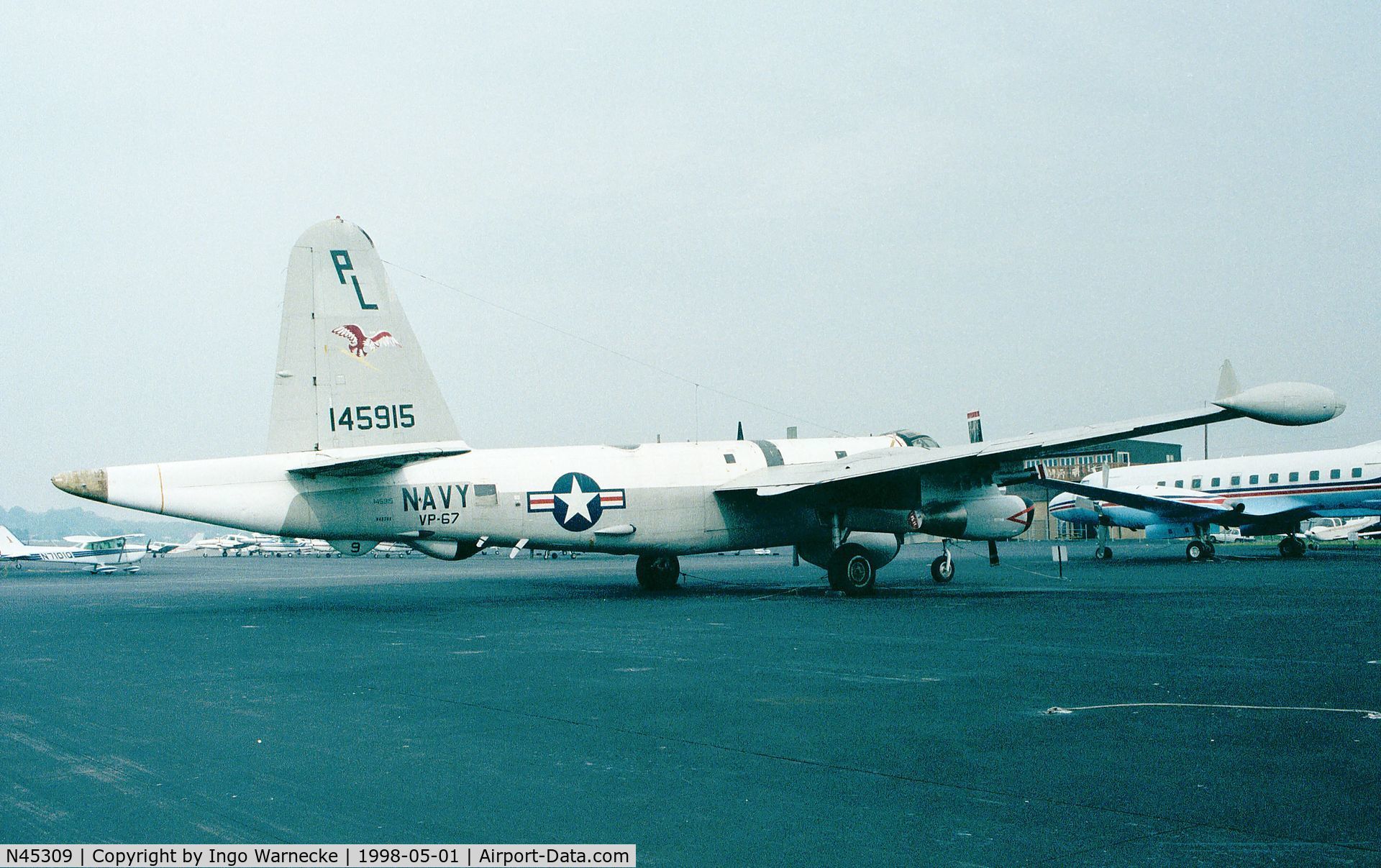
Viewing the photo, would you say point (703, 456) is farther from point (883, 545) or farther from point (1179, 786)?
point (1179, 786)

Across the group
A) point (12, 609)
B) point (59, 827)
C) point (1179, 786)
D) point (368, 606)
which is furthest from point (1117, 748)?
point (12, 609)

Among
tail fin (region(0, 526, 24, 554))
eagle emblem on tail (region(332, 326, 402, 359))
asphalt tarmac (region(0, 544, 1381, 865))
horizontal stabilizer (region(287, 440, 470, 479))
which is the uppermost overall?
eagle emblem on tail (region(332, 326, 402, 359))

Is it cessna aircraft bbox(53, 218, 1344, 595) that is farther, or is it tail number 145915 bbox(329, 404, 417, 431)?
tail number 145915 bbox(329, 404, 417, 431)

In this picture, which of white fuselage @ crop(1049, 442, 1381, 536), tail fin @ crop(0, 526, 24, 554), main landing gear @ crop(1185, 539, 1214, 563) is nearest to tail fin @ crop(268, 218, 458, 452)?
main landing gear @ crop(1185, 539, 1214, 563)

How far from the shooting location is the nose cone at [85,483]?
17938 mm

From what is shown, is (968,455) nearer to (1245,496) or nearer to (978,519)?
(978,519)

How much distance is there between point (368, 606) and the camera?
21.5 metres

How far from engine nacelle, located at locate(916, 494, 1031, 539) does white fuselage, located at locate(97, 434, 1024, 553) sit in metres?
0.24

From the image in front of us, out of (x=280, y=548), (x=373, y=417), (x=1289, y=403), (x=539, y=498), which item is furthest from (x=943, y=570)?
(x=280, y=548)

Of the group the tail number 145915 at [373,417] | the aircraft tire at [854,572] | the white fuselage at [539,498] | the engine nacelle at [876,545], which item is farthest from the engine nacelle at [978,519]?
the tail number 145915 at [373,417]

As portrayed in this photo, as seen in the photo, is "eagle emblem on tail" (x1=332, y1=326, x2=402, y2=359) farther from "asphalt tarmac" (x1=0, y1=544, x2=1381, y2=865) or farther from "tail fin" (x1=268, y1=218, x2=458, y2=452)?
"asphalt tarmac" (x1=0, y1=544, x2=1381, y2=865)

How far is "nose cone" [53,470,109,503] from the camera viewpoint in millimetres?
17938

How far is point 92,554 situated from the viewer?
5525 cm

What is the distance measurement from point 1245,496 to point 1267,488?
91cm
